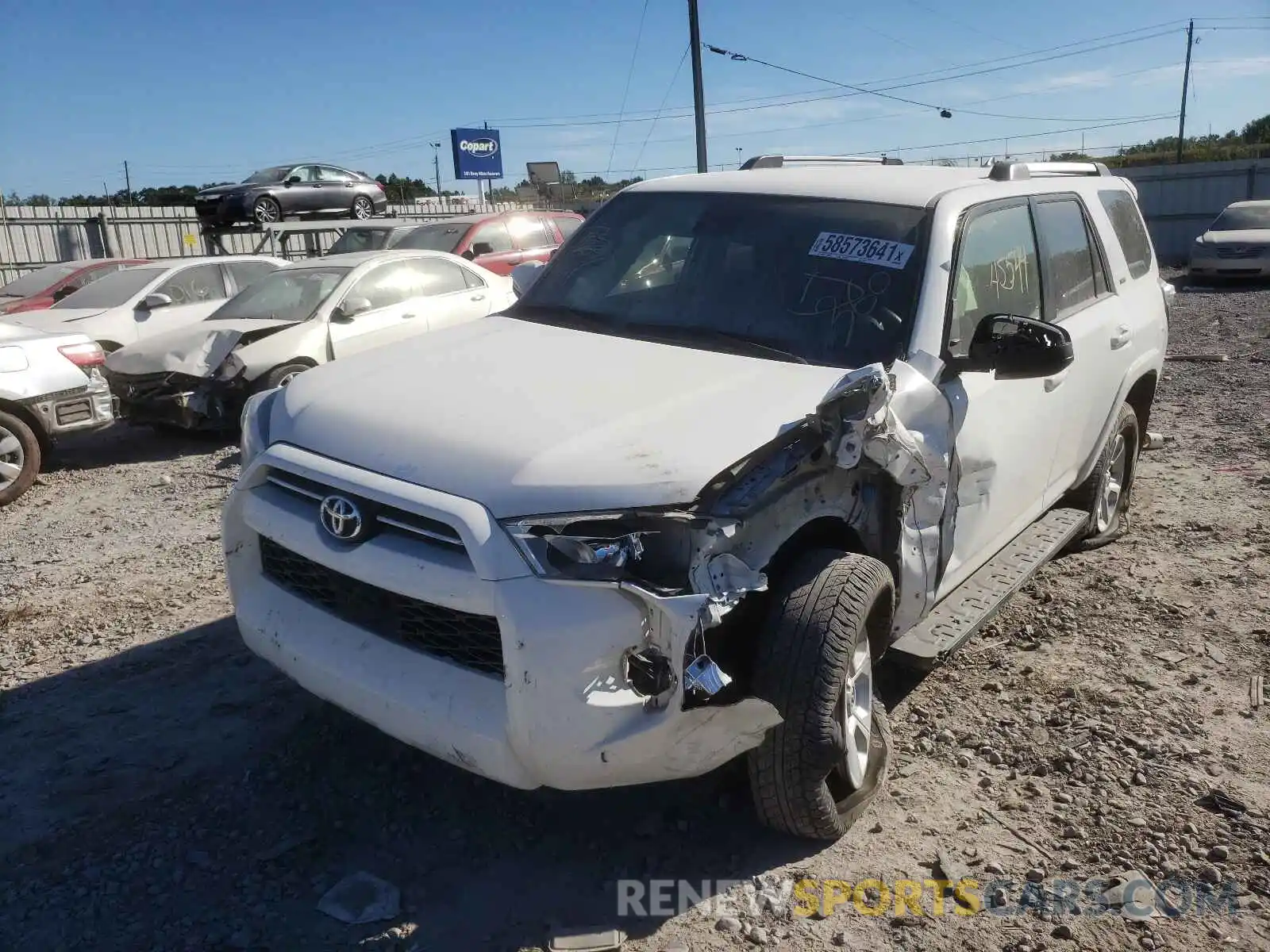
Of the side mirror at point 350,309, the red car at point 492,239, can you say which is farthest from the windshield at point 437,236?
the side mirror at point 350,309

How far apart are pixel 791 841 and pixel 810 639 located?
2.50ft

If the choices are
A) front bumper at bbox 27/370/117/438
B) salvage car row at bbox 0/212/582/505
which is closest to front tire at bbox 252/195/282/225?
salvage car row at bbox 0/212/582/505

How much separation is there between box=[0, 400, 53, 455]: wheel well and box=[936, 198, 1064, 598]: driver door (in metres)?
6.58

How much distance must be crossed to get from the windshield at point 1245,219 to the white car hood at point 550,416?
782 inches

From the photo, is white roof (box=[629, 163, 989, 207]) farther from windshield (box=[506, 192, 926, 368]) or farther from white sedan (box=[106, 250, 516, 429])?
white sedan (box=[106, 250, 516, 429])

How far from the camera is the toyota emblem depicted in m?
2.72

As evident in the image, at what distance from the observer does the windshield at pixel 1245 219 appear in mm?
19141

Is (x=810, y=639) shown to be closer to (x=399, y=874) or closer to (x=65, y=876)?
(x=399, y=874)

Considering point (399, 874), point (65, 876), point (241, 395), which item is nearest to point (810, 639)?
point (399, 874)

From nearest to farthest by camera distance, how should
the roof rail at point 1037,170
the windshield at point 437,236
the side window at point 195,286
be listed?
1. the roof rail at point 1037,170
2. the side window at point 195,286
3. the windshield at point 437,236

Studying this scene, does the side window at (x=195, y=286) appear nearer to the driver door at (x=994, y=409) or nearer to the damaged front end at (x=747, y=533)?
the driver door at (x=994, y=409)

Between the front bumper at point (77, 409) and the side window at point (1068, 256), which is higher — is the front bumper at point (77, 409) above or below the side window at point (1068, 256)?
below

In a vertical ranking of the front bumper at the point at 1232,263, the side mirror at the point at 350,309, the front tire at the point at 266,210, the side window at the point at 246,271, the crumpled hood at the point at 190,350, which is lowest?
the front bumper at the point at 1232,263

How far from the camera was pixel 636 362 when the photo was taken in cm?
335
